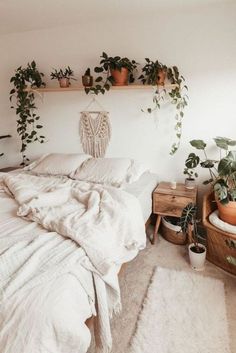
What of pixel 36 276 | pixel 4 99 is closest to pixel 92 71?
pixel 4 99

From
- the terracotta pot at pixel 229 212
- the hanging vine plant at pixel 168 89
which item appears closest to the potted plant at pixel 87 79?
the hanging vine plant at pixel 168 89

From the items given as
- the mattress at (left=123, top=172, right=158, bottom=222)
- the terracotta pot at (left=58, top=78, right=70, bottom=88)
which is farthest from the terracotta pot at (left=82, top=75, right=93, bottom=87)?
the mattress at (left=123, top=172, right=158, bottom=222)

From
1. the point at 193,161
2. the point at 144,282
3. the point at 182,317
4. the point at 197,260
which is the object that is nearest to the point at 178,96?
the point at 193,161

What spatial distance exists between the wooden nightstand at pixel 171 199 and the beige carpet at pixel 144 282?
32cm

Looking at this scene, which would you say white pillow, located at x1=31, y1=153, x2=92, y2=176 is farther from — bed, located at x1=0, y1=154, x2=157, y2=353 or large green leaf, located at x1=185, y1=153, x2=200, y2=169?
large green leaf, located at x1=185, y1=153, x2=200, y2=169

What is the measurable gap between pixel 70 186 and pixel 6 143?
1.80 metres

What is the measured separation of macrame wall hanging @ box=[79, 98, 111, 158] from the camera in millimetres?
2822

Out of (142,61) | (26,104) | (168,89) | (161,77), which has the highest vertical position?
(142,61)

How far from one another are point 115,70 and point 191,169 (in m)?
1.23

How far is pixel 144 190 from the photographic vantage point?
2.22m

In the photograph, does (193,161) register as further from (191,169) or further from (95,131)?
(95,131)

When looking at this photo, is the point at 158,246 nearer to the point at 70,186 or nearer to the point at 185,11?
the point at 70,186

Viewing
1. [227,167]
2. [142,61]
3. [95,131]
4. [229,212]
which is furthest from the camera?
[95,131]

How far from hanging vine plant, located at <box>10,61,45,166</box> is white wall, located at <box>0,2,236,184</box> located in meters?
0.10
